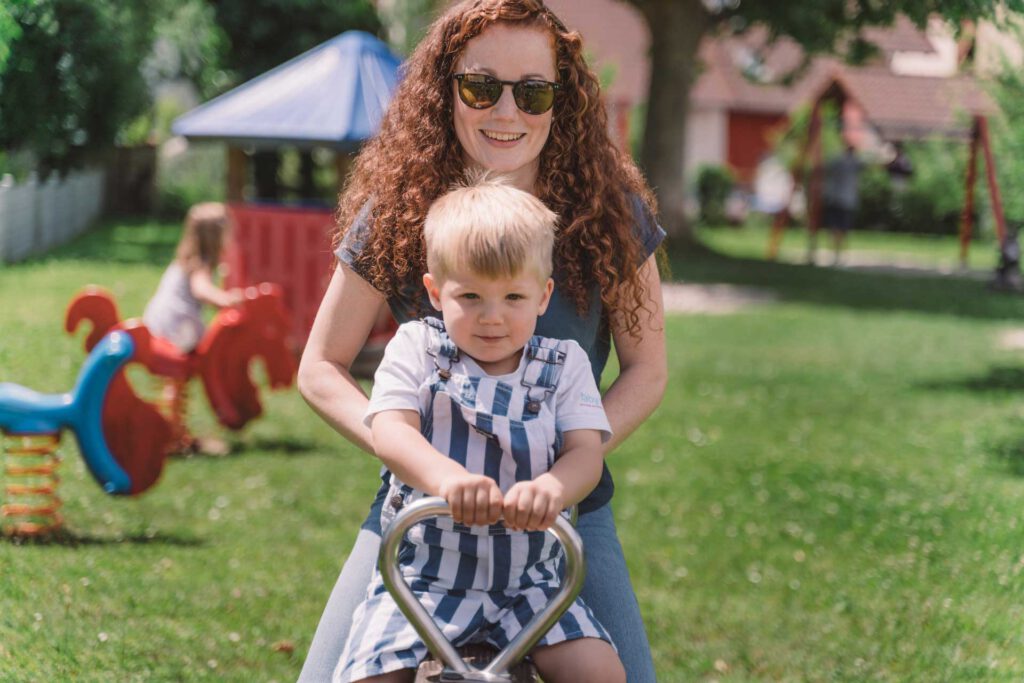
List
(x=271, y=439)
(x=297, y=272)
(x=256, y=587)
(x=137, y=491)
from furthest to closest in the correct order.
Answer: (x=297, y=272) → (x=271, y=439) → (x=137, y=491) → (x=256, y=587)

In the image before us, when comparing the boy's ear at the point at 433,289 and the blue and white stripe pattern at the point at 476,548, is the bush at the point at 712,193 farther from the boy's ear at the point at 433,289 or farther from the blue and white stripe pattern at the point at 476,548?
the blue and white stripe pattern at the point at 476,548

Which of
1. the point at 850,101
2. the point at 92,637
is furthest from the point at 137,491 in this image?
the point at 850,101

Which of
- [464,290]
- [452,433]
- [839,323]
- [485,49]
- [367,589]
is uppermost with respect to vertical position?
[485,49]

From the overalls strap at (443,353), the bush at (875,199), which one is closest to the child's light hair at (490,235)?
the overalls strap at (443,353)

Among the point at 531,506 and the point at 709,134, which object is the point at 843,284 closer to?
the point at 531,506

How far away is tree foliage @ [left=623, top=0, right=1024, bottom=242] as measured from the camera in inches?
747

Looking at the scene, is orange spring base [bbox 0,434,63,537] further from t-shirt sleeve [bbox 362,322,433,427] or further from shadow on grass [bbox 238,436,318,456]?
shadow on grass [bbox 238,436,318,456]

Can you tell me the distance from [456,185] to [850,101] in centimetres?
2704

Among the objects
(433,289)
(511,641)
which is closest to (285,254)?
(433,289)

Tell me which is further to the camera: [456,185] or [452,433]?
[456,185]

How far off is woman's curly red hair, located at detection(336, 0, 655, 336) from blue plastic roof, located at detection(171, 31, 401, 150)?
23.7 feet

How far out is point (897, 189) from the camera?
26500 mm

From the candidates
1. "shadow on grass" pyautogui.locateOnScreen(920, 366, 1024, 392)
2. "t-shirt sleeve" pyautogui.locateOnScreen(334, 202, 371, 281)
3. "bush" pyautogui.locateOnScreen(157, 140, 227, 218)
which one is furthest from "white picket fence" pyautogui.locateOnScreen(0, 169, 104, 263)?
"bush" pyautogui.locateOnScreen(157, 140, 227, 218)

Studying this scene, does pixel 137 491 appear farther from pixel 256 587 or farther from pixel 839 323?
pixel 839 323
